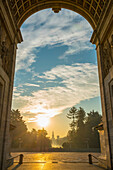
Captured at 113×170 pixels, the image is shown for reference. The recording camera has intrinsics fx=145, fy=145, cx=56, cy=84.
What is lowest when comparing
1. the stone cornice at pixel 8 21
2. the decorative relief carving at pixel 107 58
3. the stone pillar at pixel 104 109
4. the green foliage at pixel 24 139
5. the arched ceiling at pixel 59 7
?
the green foliage at pixel 24 139

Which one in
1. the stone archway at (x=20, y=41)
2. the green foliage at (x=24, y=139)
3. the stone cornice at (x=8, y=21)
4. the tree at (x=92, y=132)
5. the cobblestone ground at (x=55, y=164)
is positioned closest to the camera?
the stone cornice at (x=8, y=21)

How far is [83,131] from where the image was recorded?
5766cm

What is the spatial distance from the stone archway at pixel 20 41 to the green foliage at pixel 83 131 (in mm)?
36535

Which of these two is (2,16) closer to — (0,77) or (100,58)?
(0,77)

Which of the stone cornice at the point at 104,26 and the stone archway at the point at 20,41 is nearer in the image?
the stone archway at the point at 20,41

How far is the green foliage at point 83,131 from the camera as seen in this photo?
51.5m

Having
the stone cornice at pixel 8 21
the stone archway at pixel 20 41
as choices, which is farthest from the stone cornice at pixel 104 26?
the stone cornice at pixel 8 21

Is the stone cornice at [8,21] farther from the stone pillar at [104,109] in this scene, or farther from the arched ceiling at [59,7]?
the stone pillar at [104,109]

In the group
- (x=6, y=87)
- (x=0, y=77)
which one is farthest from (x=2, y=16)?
(x=6, y=87)

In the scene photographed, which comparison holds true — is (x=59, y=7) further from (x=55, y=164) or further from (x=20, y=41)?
(x=55, y=164)

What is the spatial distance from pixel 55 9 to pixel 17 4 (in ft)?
14.0

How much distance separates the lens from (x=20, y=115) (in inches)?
2712

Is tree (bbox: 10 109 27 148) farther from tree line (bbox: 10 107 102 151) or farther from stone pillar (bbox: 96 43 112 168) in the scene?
stone pillar (bbox: 96 43 112 168)

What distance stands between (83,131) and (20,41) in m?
Result: 51.0
